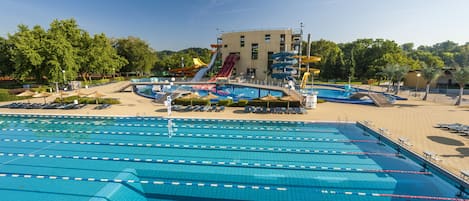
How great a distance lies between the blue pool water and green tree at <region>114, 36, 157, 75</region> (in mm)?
38885

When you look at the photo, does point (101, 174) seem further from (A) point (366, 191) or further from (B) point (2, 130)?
(B) point (2, 130)

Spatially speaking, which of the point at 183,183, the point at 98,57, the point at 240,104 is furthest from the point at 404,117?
the point at 98,57

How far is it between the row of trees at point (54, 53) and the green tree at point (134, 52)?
25.9 ft

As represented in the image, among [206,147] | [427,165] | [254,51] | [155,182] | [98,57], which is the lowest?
[155,182]

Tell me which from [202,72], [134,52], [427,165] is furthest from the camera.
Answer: [134,52]

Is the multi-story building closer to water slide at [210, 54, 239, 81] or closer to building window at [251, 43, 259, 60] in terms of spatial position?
building window at [251, 43, 259, 60]

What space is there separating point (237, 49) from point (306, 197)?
38.2 m

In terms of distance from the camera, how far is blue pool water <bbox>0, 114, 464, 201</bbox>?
6844mm

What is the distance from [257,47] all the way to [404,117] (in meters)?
29.4

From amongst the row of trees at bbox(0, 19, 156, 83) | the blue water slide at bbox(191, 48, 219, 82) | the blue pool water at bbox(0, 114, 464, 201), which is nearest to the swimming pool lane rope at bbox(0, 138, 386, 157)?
the blue pool water at bbox(0, 114, 464, 201)

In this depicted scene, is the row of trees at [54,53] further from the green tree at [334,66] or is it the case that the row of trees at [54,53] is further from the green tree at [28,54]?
the green tree at [334,66]

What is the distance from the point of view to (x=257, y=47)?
40969mm

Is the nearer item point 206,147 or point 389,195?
point 389,195

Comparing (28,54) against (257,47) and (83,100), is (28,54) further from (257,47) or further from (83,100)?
(257,47)
